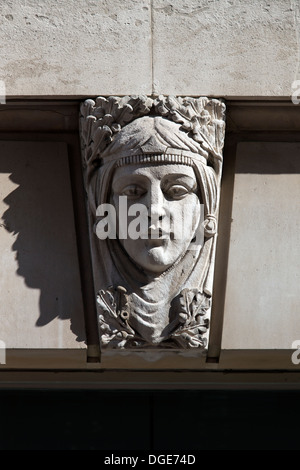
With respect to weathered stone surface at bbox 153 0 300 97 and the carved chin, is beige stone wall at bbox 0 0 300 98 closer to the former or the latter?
weathered stone surface at bbox 153 0 300 97

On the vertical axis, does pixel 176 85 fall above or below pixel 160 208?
above

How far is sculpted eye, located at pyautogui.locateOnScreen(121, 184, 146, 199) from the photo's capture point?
4953mm

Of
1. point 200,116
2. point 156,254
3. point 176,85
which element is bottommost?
point 156,254

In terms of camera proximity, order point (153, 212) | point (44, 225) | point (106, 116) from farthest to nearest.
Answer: point (44, 225) < point (106, 116) < point (153, 212)

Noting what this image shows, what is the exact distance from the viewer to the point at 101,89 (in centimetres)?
510

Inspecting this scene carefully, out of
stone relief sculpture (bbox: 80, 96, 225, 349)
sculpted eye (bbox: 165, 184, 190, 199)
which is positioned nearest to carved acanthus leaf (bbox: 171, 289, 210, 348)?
stone relief sculpture (bbox: 80, 96, 225, 349)

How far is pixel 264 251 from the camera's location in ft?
16.7

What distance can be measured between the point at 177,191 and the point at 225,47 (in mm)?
709

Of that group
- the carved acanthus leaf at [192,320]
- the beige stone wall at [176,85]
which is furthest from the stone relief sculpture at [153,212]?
the beige stone wall at [176,85]

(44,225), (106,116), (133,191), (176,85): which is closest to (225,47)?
(176,85)

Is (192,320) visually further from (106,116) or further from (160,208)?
(106,116)

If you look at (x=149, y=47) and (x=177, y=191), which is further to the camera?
(x=149, y=47)
